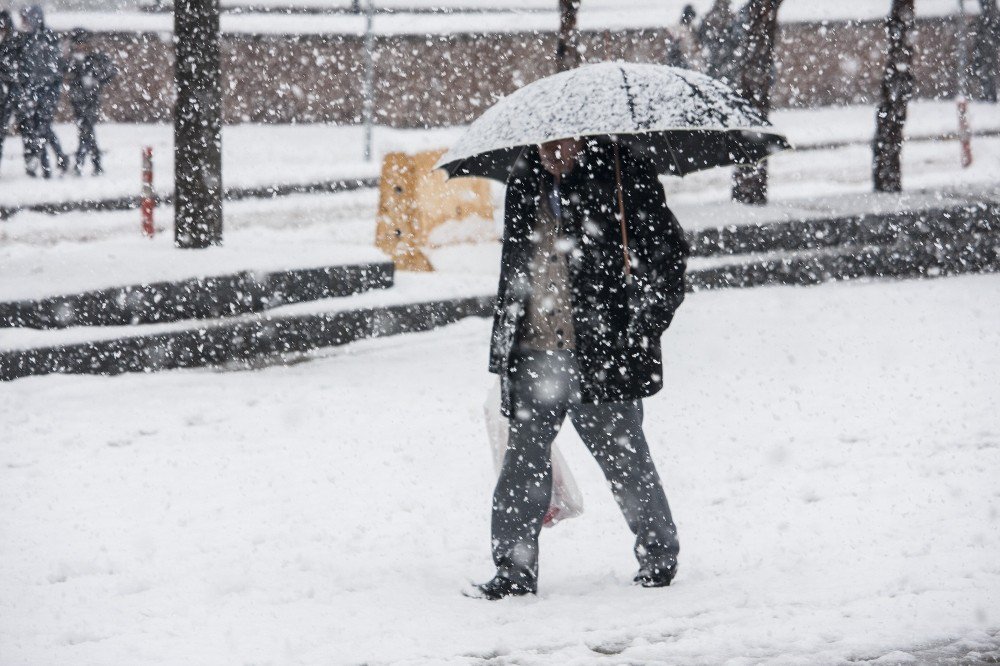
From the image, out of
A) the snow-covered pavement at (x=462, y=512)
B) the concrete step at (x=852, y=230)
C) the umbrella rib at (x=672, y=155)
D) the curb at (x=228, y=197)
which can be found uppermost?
the umbrella rib at (x=672, y=155)

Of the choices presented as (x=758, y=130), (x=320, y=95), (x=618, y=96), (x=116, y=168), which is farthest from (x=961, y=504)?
(x=320, y=95)

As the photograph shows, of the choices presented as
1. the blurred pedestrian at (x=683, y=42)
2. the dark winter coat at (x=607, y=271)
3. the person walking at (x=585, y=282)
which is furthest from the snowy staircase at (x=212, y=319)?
the blurred pedestrian at (x=683, y=42)

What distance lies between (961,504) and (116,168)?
47.4 feet

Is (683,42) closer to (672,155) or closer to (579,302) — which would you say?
(672,155)

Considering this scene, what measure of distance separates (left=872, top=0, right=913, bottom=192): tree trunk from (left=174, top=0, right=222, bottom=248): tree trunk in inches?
285

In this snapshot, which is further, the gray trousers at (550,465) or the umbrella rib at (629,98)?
the gray trousers at (550,465)

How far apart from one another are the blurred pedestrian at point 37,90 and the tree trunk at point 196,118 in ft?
25.7

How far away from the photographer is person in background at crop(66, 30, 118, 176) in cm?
1677

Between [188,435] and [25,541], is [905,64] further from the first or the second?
[25,541]

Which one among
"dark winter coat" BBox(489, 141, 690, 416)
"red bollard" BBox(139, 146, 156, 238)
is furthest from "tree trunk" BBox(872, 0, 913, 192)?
"dark winter coat" BBox(489, 141, 690, 416)

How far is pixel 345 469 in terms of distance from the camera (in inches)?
255

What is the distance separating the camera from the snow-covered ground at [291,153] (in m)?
16.1

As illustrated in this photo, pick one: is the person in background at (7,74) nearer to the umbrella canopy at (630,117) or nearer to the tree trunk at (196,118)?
the tree trunk at (196,118)

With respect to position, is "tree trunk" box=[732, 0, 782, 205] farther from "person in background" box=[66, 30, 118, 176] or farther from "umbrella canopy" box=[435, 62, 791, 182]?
"person in background" box=[66, 30, 118, 176]
